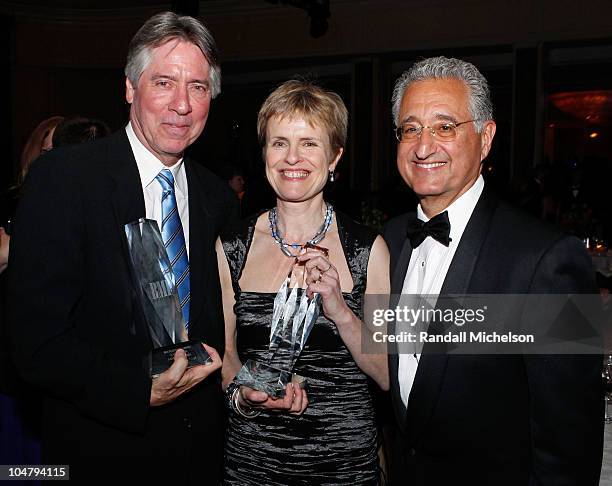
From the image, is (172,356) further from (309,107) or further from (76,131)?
(76,131)

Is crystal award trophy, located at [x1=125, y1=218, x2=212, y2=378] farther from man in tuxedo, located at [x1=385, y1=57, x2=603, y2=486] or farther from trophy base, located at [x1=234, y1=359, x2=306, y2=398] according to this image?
man in tuxedo, located at [x1=385, y1=57, x2=603, y2=486]

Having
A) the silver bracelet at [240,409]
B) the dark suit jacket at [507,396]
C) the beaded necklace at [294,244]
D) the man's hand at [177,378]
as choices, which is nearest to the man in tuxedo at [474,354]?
the dark suit jacket at [507,396]

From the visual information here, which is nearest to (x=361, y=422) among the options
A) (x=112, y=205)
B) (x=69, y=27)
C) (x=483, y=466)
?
(x=483, y=466)

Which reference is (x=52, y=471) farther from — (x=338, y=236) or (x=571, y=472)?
(x=571, y=472)

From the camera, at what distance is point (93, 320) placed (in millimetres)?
1838

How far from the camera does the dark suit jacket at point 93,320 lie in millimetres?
1726

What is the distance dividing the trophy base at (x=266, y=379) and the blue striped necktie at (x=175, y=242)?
0.24 metres

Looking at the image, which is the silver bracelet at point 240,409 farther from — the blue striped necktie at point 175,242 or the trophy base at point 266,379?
the blue striped necktie at point 175,242

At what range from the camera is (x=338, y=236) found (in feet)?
7.55

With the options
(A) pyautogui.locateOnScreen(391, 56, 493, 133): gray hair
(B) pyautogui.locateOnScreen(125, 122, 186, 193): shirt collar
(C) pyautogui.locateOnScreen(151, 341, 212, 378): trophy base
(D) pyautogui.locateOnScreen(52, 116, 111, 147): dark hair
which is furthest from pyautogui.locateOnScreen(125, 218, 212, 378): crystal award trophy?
(D) pyautogui.locateOnScreen(52, 116, 111, 147): dark hair

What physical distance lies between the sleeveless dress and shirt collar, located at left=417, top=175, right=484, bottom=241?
1.32 ft

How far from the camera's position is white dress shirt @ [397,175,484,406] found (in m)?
1.92

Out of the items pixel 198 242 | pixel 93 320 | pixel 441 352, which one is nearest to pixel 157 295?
pixel 93 320

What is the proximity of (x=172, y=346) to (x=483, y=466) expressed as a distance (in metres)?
0.92
